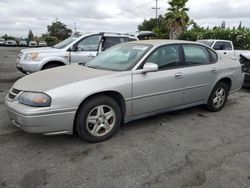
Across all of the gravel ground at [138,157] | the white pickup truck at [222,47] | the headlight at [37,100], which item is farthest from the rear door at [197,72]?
the white pickup truck at [222,47]

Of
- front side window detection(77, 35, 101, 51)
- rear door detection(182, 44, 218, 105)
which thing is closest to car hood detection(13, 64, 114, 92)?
rear door detection(182, 44, 218, 105)

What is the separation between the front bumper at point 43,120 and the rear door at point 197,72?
2258mm

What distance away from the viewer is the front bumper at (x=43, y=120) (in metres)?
3.09

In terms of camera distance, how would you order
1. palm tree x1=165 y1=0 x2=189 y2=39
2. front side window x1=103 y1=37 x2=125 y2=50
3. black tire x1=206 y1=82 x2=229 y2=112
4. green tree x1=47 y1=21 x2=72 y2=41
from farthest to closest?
green tree x1=47 y1=21 x2=72 y2=41 < palm tree x1=165 y1=0 x2=189 y2=39 < front side window x1=103 y1=37 x2=125 y2=50 < black tire x1=206 y1=82 x2=229 y2=112

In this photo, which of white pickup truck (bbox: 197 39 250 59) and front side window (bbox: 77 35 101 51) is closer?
front side window (bbox: 77 35 101 51)

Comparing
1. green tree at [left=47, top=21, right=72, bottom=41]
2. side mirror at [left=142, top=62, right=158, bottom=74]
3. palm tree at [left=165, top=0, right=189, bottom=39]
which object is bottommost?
side mirror at [left=142, top=62, right=158, bottom=74]

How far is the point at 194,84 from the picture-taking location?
15.1 ft

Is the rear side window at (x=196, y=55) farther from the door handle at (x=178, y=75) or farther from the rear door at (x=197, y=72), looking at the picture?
the door handle at (x=178, y=75)

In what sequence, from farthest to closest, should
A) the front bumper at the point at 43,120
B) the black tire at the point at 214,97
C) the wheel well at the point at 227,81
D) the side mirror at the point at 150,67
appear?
1. the wheel well at the point at 227,81
2. the black tire at the point at 214,97
3. the side mirror at the point at 150,67
4. the front bumper at the point at 43,120

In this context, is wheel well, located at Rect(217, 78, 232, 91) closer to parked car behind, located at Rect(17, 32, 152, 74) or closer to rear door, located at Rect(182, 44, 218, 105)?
rear door, located at Rect(182, 44, 218, 105)

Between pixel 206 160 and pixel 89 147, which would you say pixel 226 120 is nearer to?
pixel 206 160

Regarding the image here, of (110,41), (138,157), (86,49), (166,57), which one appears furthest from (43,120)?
(110,41)

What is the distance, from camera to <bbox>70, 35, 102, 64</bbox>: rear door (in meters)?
7.47

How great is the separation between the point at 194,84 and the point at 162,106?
2.79 ft
